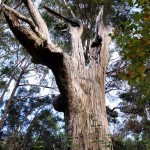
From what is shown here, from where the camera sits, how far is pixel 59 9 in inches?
344

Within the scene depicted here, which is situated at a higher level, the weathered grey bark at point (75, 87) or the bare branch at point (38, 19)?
the bare branch at point (38, 19)

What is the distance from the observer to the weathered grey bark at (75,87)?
103 inches

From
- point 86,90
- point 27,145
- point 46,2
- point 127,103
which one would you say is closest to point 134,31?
point 86,90

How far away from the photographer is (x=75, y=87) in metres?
2.93

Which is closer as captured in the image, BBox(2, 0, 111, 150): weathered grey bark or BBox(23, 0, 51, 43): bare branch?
BBox(2, 0, 111, 150): weathered grey bark

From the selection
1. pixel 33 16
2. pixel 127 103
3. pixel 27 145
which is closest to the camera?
pixel 33 16

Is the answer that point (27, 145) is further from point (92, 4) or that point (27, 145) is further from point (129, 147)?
point (92, 4)

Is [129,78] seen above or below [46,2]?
below

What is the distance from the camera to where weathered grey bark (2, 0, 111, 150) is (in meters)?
2.62

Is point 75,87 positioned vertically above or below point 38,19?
below

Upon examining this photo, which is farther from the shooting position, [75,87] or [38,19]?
[38,19]

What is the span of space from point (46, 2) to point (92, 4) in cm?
209

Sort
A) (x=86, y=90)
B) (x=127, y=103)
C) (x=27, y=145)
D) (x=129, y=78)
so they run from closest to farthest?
(x=129, y=78), (x=86, y=90), (x=127, y=103), (x=27, y=145)

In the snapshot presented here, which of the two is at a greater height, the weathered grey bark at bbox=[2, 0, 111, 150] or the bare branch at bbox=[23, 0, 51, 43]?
the bare branch at bbox=[23, 0, 51, 43]
